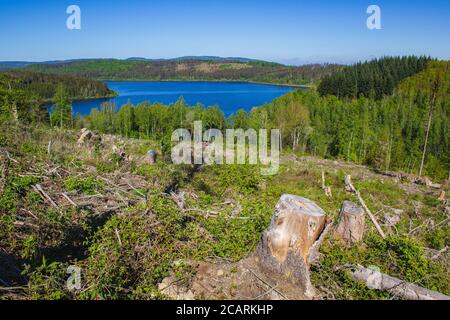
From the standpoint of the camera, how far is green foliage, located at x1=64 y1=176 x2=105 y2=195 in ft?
19.3

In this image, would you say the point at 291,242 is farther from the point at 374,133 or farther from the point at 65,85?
the point at 65,85

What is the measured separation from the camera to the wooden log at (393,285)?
4051 mm

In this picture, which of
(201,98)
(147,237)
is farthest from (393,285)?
(201,98)

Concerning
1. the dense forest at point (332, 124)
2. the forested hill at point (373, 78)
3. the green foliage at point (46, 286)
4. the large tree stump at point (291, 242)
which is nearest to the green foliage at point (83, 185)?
the green foliage at point (46, 286)

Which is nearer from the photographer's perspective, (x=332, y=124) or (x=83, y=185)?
(x=83, y=185)

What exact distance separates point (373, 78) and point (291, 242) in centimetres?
6894

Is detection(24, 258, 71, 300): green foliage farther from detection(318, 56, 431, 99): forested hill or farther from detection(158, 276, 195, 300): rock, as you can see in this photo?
detection(318, 56, 431, 99): forested hill

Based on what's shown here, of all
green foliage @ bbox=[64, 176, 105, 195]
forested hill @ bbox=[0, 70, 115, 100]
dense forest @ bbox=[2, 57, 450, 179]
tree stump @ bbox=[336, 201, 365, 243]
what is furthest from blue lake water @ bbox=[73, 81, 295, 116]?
tree stump @ bbox=[336, 201, 365, 243]

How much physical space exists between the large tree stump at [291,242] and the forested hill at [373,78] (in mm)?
63328

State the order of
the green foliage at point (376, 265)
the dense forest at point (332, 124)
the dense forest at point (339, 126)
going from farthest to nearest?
the dense forest at point (339, 126)
the dense forest at point (332, 124)
the green foliage at point (376, 265)

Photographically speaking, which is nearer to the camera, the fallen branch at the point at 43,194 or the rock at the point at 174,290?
the rock at the point at 174,290

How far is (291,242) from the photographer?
4.13 meters

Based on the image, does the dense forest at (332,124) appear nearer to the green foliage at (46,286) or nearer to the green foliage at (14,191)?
the green foliage at (14,191)
